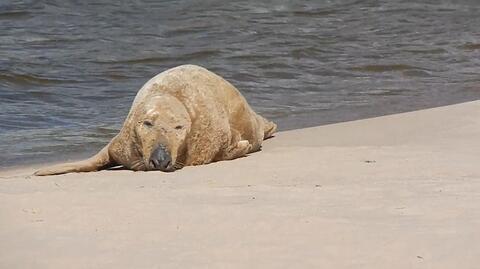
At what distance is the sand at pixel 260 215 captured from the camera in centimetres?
446

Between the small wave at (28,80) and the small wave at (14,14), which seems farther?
the small wave at (14,14)

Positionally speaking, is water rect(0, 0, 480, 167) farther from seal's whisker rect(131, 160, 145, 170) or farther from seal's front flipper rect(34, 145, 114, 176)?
seal's whisker rect(131, 160, 145, 170)

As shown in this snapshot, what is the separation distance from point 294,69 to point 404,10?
6.39 meters

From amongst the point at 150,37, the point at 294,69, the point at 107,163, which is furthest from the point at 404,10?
the point at 107,163

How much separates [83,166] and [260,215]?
8.49ft

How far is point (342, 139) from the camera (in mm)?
8859

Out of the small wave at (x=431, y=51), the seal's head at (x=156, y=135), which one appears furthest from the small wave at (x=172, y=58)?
the seal's head at (x=156, y=135)

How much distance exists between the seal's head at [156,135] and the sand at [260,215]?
0.16m

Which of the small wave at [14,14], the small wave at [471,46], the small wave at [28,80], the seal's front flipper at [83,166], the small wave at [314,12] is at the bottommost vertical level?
the small wave at [314,12]

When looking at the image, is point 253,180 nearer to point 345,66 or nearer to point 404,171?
point 404,171

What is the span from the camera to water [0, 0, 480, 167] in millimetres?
10836

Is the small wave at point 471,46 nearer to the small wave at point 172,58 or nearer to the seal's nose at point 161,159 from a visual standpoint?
the small wave at point 172,58

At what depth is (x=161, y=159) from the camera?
7191 millimetres

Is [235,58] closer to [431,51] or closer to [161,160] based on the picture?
[431,51]
